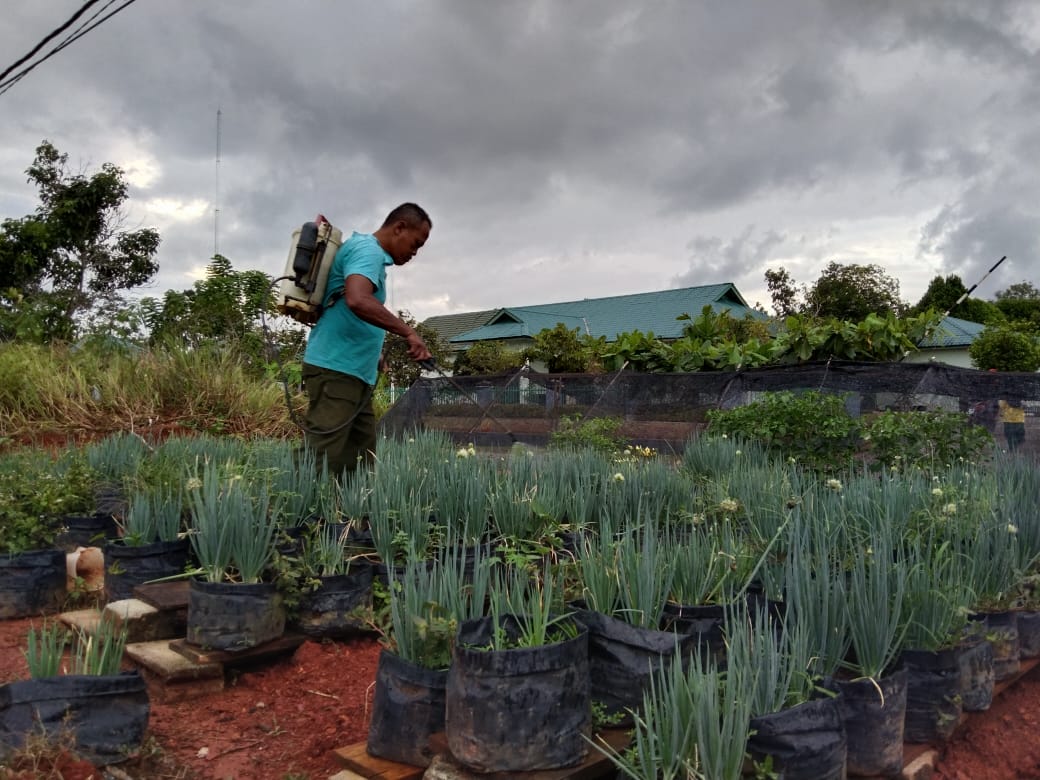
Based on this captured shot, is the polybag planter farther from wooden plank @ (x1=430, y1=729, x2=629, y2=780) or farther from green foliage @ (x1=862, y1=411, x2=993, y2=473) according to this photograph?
green foliage @ (x1=862, y1=411, x2=993, y2=473)

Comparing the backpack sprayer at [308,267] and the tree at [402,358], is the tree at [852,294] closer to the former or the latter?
the tree at [402,358]

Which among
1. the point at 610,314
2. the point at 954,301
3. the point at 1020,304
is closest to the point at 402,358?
the point at 610,314

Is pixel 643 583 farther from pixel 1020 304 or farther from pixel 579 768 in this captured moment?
pixel 1020 304

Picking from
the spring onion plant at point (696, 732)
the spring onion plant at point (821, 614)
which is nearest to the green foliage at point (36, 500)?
the spring onion plant at point (696, 732)

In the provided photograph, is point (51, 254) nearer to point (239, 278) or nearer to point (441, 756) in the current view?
point (239, 278)

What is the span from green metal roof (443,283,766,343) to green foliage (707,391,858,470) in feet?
65.7

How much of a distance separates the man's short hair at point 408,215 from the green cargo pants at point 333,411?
78 centimetres

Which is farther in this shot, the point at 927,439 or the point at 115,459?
the point at 927,439

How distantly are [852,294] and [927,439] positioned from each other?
20.0 meters

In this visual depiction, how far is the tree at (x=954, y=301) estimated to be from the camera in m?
29.5

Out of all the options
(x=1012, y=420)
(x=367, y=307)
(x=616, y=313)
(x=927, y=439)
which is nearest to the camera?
(x=367, y=307)

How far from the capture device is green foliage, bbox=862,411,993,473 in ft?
14.8

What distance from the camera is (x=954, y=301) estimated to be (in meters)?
29.6

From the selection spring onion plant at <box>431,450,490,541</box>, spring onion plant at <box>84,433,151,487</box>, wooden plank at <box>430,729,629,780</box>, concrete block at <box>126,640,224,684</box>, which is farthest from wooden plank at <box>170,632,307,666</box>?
spring onion plant at <box>84,433,151,487</box>
